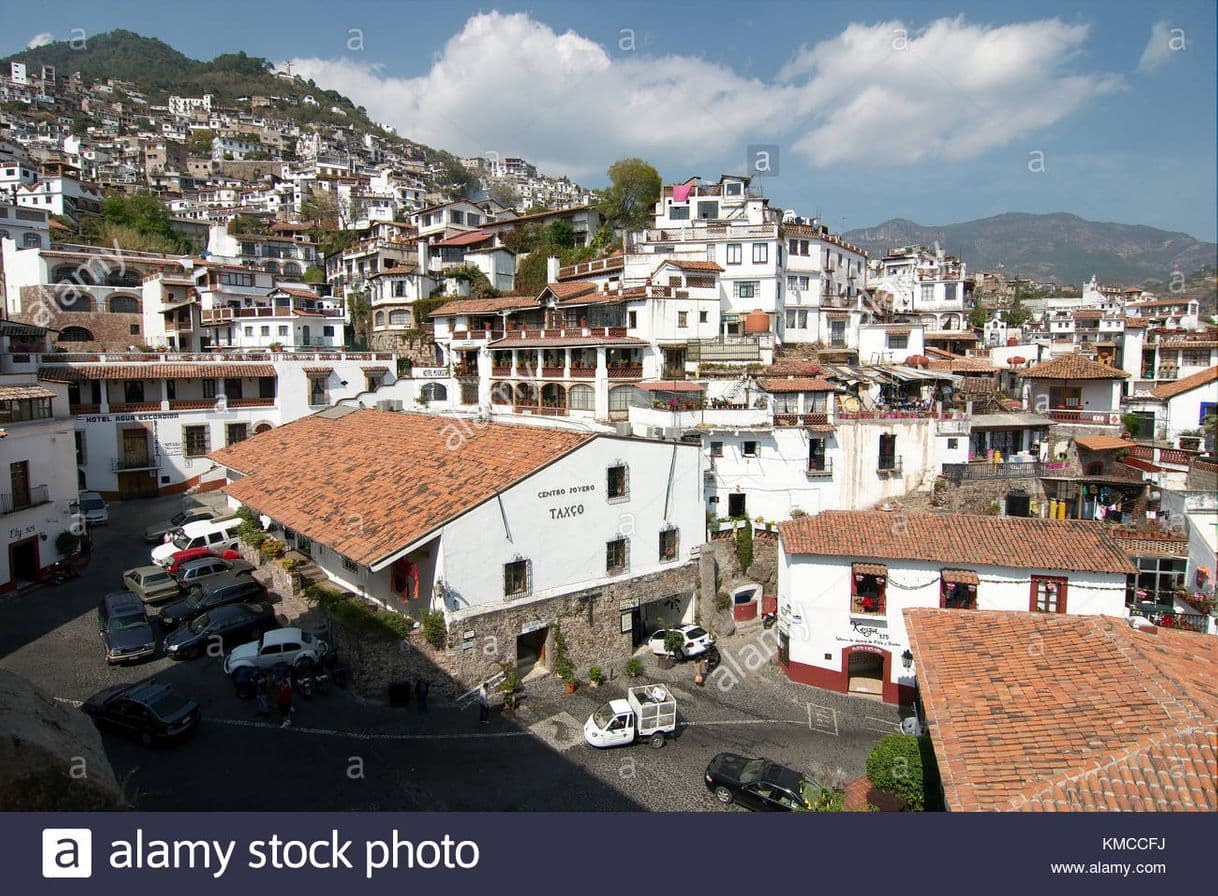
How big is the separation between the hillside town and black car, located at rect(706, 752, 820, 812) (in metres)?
0.54

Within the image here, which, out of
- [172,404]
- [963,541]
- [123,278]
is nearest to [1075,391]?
[963,541]

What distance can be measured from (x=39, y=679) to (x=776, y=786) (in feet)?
68.9

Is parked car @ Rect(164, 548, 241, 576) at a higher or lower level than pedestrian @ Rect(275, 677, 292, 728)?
higher

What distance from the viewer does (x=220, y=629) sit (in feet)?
74.0

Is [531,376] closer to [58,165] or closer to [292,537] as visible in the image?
[292,537]

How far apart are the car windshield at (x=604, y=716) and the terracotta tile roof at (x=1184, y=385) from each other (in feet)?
100

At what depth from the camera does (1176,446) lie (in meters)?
33.9

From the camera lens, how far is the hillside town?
17.4m

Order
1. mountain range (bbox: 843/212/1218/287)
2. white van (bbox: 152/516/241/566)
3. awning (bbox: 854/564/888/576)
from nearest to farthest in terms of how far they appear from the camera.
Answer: awning (bbox: 854/564/888/576)
white van (bbox: 152/516/241/566)
mountain range (bbox: 843/212/1218/287)

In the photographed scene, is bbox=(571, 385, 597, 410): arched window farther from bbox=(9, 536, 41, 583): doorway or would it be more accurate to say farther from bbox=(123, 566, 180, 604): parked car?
bbox=(9, 536, 41, 583): doorway

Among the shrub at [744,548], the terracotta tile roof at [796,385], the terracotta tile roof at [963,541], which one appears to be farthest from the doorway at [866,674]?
the terracotta tile roof at [796,385]

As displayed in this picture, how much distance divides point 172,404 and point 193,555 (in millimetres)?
17752

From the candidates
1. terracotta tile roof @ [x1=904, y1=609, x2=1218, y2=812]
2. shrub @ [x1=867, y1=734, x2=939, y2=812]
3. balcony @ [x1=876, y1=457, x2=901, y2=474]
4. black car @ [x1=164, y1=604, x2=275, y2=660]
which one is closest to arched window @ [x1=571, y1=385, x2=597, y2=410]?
balcony @ [x1=876, y1=457, x2=901, y2=474]

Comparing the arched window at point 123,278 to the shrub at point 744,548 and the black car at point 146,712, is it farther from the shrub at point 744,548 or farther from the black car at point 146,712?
the shrub at point 744,548
